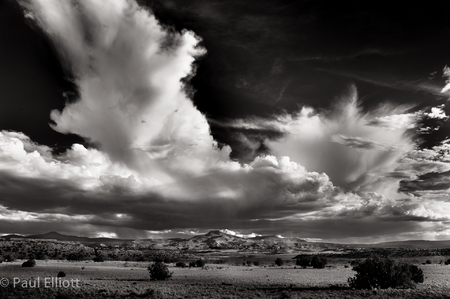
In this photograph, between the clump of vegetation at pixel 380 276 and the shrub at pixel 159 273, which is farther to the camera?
the shrub at pixel 159 273

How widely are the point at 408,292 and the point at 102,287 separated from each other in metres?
32.4

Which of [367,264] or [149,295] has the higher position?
[367,264]

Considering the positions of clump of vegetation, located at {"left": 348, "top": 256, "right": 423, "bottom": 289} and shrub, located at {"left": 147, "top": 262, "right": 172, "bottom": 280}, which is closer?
clump of vegetation, located at {"left": 348, "top": 256, "right": 423, "bottom": 289}

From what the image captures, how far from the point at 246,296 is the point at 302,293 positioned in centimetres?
608

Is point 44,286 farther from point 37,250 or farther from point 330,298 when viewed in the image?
point 37,250

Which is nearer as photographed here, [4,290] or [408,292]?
[4,290]

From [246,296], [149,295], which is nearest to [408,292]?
[246,296]

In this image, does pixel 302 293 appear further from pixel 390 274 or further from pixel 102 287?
pixel 102 287

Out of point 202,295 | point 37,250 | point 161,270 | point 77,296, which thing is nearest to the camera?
point 77,296

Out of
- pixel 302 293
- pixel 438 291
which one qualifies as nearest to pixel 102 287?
pixel 302 293

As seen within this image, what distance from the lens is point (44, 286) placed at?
36.8 m

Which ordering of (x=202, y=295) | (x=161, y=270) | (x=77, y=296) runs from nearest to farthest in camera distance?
1. (x=77, y=296)
2. (x=202, y=295)
3. (x=161, y=270)

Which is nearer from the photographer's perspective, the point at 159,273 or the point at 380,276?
the point at 380,276

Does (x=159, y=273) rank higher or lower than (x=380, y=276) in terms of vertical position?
lower
